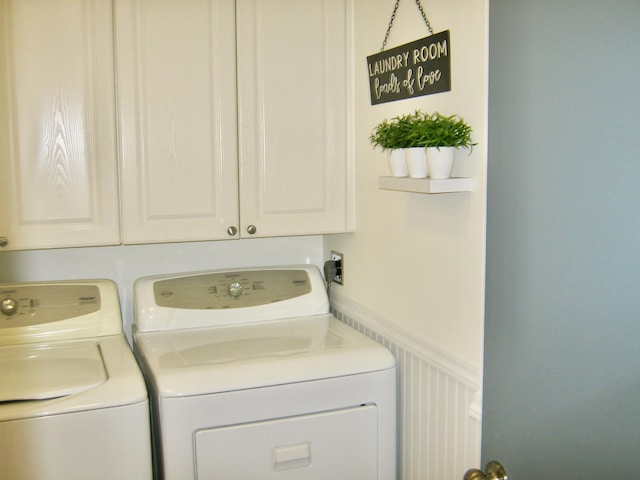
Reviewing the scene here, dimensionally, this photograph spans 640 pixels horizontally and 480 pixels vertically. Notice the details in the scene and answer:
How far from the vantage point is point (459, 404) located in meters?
1.71

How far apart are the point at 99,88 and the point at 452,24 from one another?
3.28 feet

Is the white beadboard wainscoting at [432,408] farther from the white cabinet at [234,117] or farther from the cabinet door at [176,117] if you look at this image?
the cabinet door at [176,117]

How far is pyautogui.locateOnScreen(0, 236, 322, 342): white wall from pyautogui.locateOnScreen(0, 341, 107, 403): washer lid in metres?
0.35

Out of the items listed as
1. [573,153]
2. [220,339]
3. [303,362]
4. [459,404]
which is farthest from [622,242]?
[220,339]

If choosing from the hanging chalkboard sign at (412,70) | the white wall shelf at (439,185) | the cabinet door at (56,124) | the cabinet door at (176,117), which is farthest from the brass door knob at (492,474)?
the cabinet door at (56,124)

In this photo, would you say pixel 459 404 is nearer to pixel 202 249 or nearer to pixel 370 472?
pixel 370 472

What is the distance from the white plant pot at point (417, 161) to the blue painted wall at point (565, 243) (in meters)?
0.34

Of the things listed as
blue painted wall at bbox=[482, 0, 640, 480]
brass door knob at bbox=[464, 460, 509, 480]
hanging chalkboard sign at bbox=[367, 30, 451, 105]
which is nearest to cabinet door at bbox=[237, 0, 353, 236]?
hanging chalkboard sign at bbox=[367, 30, 451, 105]

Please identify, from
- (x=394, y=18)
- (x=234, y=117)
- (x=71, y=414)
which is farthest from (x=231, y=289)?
(x=394, y=18)

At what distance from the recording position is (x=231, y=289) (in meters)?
2.27

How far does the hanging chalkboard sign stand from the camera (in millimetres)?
1719

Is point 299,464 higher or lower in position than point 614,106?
lower

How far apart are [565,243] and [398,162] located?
74 centimetres

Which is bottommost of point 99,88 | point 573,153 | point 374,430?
point 374,430
